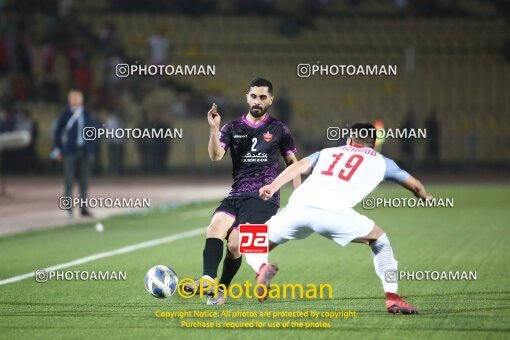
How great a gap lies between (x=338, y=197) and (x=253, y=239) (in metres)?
0.99

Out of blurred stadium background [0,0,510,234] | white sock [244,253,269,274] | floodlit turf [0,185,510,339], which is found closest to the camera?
floodlit turf [0,185,510,339]

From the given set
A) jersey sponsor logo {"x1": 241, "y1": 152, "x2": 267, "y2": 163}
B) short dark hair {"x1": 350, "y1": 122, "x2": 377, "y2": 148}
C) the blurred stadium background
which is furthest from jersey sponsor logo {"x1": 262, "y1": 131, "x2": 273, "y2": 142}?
the blurred stadium background

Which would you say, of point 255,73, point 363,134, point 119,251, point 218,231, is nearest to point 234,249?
point 218,231

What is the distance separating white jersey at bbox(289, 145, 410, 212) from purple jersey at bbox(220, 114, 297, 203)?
965 mm

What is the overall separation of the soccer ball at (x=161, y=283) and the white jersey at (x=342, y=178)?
161 cm

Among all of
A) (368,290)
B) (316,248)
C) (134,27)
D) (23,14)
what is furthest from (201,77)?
(368,290)

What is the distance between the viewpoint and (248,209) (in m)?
10.2

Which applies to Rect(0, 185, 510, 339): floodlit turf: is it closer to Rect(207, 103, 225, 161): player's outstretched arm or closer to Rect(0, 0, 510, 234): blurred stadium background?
Rect(207, 103, 225, 161): player's outstretched arm

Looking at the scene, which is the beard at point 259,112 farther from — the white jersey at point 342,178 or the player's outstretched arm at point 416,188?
the player's outstretched arm at point 416,188

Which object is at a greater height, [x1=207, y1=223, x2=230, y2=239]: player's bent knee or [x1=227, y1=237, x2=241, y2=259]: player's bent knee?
[x1=207, y1=223, x2=230, y2=239]: player's bent knee

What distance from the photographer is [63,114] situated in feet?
65.9

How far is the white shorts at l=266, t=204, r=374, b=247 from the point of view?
366 inches

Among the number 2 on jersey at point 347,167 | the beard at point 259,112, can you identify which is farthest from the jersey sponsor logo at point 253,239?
the beard at point 259,112

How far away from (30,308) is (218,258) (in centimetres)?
178
